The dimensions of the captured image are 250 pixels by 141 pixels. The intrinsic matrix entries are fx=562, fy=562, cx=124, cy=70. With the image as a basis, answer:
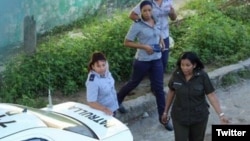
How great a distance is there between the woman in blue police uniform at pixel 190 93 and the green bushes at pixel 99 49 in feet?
6.76

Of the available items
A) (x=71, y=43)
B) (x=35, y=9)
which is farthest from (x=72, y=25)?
(x=71, y=43)

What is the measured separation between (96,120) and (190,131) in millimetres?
1058

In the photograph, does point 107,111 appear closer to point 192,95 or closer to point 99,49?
point 192,95

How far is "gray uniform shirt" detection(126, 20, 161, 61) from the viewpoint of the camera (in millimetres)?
6301

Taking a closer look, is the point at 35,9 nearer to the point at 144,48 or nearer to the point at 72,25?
the point at 72,25

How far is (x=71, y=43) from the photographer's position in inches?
307

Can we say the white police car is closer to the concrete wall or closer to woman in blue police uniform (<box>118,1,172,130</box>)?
woman in blue police uniform (<box>118,1,172,130</box>)

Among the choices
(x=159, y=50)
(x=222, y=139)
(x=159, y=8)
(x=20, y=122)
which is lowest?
(x=222, y=139)

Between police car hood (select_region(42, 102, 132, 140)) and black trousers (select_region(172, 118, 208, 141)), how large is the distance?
0.73 metres

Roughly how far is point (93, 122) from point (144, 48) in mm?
1755

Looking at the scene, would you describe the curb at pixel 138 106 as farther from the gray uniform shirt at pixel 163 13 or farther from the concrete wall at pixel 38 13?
the concrete wall at pixel 38 13

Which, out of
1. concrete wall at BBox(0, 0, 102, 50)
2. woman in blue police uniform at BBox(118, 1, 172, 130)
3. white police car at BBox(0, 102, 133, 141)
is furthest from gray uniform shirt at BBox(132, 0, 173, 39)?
concrete wall at BBox(0, 0, 102, 50)

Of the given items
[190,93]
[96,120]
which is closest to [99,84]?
[96,120]

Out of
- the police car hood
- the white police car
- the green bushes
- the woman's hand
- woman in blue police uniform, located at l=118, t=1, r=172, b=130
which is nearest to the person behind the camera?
the white police car
